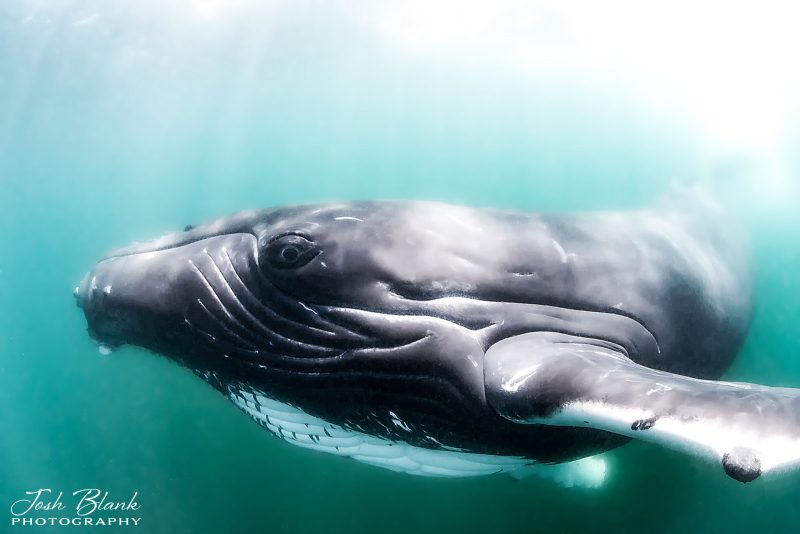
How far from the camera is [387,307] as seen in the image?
4906 millimetres

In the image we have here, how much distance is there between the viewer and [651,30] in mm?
35406

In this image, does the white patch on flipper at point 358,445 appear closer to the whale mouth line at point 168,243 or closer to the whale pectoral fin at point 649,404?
the whale pectoral fin at point 649,404

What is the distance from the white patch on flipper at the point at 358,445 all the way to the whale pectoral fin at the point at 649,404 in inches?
58.1

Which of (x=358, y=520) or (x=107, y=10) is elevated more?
(x=107, y=10)

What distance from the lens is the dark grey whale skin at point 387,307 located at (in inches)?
189

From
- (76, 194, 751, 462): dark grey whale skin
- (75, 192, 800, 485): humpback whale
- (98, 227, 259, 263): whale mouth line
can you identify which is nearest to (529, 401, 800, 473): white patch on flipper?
(75, 192, 800, 485): humpback whale

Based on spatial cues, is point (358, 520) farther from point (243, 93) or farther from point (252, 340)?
point (243, 93)

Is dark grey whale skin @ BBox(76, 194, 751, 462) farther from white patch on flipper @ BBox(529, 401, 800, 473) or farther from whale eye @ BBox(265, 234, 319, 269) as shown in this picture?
white patch on flipper @ BBox(529, 401, 800, 473)

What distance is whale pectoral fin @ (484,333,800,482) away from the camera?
291 centimetres

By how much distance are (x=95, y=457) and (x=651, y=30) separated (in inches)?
1485

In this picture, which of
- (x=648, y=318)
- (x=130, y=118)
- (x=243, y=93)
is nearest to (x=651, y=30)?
(x=648, y=318)

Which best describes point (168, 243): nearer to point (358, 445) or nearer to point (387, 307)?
point (387, 307)

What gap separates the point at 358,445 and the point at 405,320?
69.3 inches

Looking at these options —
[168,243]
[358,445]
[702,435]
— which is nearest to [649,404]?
[702,435]
